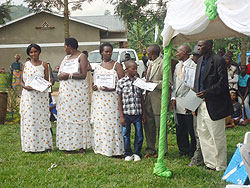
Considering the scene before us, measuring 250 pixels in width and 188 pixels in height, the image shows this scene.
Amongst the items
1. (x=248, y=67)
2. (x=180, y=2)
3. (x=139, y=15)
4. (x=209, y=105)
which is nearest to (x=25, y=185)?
(x=209, y=105)

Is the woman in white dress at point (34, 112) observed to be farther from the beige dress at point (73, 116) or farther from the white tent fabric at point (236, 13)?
the white tent fabric at point (236, 13)

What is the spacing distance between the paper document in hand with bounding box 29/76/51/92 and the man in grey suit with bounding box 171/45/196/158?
2.36m

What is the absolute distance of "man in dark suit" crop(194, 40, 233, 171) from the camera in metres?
5.51

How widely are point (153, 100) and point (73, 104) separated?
5.01 feet

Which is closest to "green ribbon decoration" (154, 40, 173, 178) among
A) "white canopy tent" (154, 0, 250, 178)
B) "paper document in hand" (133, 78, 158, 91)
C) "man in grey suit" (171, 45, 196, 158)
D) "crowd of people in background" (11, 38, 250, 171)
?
"white canopy tent" (154, 0, 250, 178)

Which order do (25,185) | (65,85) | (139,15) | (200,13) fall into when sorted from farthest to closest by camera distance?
(139,15) → (65,85) → (25,185) → (200,13)

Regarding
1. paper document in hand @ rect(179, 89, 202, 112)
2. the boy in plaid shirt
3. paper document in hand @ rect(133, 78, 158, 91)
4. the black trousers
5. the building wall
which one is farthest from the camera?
the building wall

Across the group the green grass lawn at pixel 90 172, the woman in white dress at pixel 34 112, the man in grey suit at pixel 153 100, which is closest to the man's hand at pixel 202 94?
the man in grey suit at pixel 153 100

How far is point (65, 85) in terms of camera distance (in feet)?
22.6

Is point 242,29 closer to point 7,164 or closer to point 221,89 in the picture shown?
point 221,89

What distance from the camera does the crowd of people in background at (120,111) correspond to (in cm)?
579

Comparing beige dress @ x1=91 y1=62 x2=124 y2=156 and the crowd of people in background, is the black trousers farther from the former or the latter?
beige dress @ x1=91 y1=62 x2=124 y2=156

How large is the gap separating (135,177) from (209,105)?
1.56 m

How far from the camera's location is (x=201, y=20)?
15.1 ft
